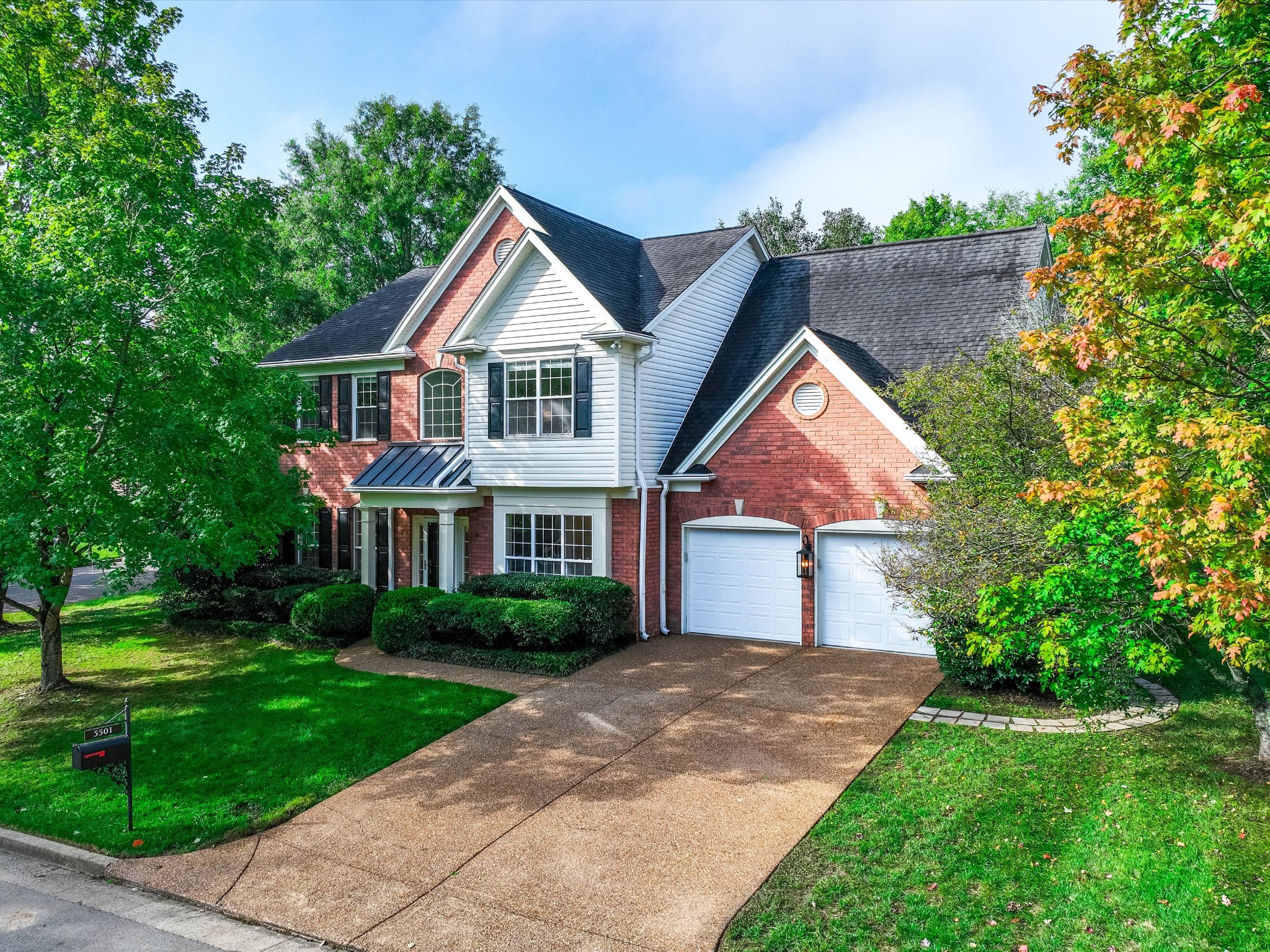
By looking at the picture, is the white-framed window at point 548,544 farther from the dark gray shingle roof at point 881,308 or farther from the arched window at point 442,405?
the arched window at point 442,405

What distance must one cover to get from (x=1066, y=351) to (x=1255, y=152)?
2.04 meters

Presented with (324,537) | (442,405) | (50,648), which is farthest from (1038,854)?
(324,537)

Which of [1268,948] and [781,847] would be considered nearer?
[1268,948]

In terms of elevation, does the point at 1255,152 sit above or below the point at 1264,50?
below

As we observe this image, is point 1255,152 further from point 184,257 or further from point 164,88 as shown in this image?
point 164,88

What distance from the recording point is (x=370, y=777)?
31.9 ft

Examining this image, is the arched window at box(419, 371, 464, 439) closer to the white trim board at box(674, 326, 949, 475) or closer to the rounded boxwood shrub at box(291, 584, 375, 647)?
the rounded boxwood shrub at box(291, 584, 375, 647)

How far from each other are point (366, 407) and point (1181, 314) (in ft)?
61.3

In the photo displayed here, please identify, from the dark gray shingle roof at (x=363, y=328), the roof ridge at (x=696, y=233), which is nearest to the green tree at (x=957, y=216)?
the roof ridge at (x=696, y=233)

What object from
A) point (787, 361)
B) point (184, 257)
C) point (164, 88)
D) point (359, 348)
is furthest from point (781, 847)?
point (359, 348)

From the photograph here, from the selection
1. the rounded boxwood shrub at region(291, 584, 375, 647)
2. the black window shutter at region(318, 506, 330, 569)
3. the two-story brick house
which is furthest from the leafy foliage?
the black window shutter at region(318, 506, 330, 569)

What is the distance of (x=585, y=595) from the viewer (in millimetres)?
14984

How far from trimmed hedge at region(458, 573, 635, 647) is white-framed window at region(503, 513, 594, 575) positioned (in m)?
0.72

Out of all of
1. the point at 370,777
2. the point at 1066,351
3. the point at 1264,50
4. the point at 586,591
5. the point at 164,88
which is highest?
the point at 164,88
